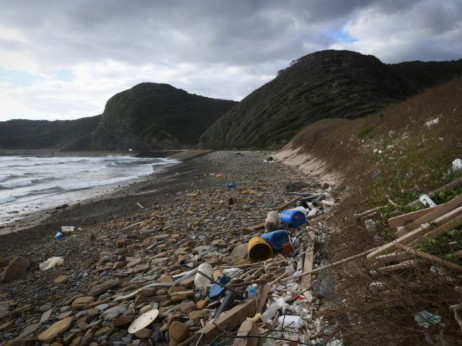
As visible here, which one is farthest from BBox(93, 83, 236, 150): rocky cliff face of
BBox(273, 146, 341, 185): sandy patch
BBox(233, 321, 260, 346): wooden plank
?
BBox(233, 321, 260, 346): wooden plank

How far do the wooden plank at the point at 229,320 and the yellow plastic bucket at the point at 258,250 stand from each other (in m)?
1.25

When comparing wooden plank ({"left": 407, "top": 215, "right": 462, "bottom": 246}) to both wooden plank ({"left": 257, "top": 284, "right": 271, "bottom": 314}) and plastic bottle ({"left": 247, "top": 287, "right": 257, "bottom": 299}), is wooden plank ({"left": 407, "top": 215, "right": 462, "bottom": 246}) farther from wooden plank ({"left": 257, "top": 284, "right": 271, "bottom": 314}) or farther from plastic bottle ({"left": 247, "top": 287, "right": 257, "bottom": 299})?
plastic bottle ({"left": 247, "top": 287, "right": 257, "bottom": 299})

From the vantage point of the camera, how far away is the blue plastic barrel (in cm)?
446

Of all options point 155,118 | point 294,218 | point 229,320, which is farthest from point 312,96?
point 155,118

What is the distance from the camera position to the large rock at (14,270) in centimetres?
507

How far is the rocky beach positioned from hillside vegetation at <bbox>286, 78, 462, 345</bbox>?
42cm

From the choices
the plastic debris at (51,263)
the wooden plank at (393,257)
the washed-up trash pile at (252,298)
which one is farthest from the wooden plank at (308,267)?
the plastic debris at (51,263)

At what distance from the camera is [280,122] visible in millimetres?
48688

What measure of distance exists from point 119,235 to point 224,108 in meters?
119

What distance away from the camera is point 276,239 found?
14.8ft

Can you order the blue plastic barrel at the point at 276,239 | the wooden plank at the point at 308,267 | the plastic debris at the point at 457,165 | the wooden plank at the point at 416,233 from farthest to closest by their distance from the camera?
1. the blue plastic barrel at the point at 276,239
2. the plastic debris at the point at 457,165
3. the wooden plank at the point at 308,267
4. the wooden plank at the point at 416,233

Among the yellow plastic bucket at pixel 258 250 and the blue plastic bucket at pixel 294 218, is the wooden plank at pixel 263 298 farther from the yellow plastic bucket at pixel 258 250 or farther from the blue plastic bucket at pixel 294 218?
the blue plastic bucket at pixel 294 218

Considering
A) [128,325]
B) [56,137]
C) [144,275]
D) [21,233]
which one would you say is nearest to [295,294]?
[128,325]

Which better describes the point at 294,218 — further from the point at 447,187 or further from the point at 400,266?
the point at 400,266
